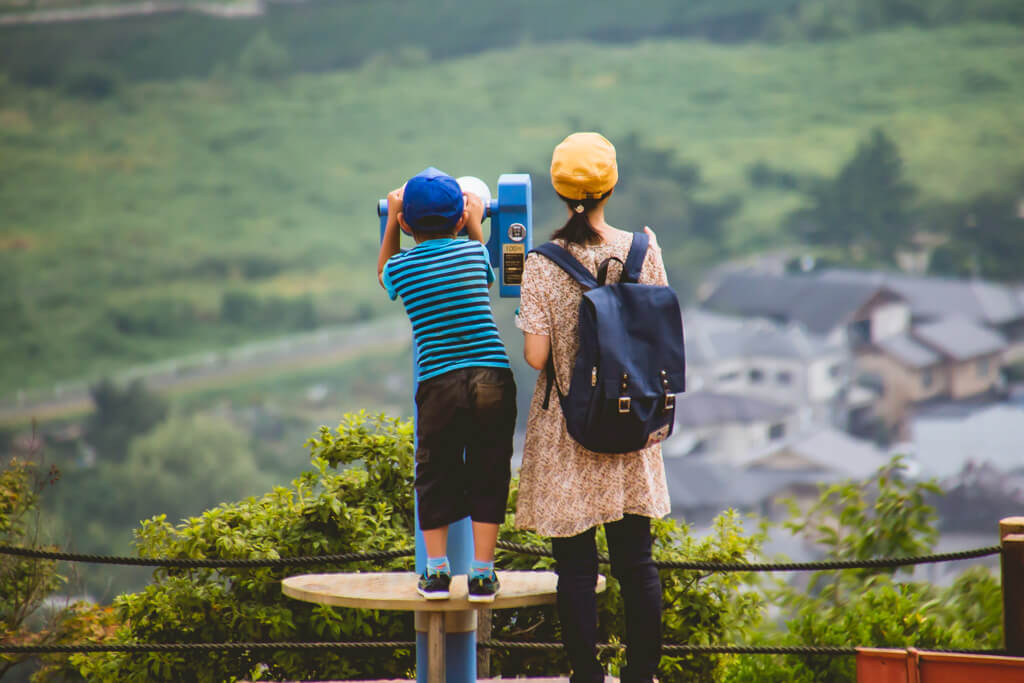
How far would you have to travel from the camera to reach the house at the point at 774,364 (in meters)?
32.3

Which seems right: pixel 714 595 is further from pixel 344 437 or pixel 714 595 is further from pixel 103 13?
pixel 103 13

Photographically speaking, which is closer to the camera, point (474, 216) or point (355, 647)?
point (474, 216)

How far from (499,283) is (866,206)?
3603 cm

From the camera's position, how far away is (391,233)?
2.35m

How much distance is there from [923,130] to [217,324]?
24.9m

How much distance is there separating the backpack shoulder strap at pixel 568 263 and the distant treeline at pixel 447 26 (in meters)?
37.9

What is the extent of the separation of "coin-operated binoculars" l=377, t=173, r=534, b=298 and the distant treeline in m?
37.7

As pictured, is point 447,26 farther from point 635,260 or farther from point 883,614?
point 635,260

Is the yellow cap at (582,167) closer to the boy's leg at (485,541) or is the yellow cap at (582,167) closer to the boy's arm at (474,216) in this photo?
the boy's arm at (474,216)

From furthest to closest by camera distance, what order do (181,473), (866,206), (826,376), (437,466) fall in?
(866,206)
(826,376)
(181,473)
(437,466)

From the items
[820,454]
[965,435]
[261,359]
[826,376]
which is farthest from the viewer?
[261,359]

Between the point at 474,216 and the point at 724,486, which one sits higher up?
the point at 724,486

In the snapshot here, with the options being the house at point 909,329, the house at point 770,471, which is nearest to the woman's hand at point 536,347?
the house at point 770,471

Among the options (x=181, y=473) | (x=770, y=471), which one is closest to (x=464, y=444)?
(x=181, y=473)
